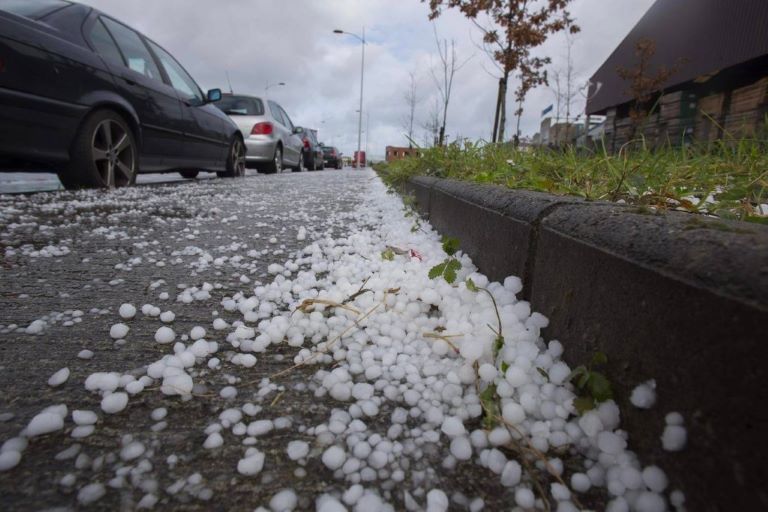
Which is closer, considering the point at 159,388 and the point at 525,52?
the point at 159,388

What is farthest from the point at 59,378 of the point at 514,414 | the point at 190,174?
the point at 190,174

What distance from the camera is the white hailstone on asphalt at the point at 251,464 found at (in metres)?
0.71

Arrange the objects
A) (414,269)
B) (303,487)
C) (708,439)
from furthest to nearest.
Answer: (414,269), (303,487), (708,439)

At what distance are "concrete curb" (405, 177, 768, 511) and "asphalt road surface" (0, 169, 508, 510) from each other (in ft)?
0.95

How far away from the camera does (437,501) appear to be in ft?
2.19

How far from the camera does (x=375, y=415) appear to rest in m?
0.88

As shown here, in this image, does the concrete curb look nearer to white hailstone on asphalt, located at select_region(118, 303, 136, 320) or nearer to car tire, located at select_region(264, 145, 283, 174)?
white hailstone on asphalt, located at select_region(118, 303, 136, 320)

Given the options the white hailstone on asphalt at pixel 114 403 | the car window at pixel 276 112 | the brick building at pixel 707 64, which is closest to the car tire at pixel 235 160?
the car window at pixel 276 112

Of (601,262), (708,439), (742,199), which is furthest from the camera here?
(742,199)

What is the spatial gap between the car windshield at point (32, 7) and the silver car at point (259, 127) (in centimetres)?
418

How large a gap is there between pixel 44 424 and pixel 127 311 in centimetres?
53

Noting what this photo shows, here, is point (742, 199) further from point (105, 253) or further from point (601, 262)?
point (105, 253)

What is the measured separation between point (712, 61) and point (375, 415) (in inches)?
462

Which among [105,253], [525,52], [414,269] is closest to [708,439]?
[414,269]
